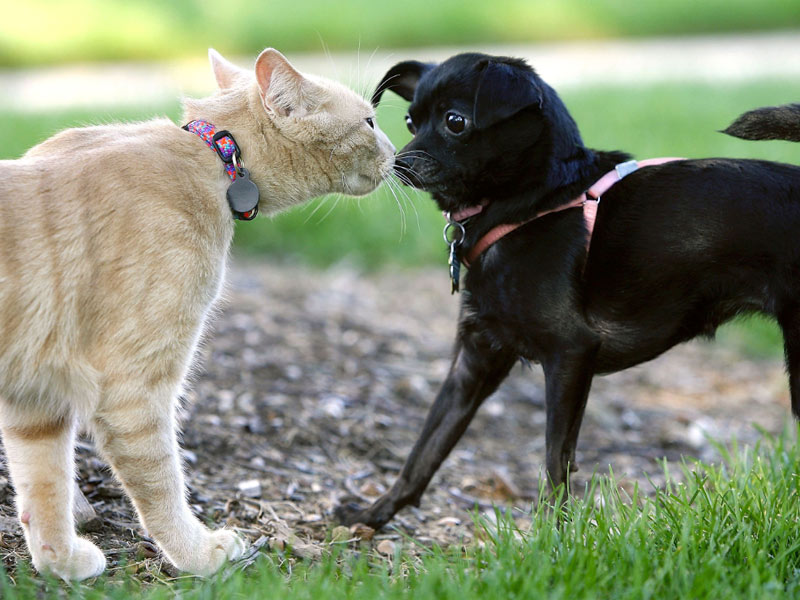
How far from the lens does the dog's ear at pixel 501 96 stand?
3.12 meters

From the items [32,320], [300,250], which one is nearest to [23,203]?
[32,320]

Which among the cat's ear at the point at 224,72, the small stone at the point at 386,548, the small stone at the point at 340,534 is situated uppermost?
the cat's ear at the point at 224,72

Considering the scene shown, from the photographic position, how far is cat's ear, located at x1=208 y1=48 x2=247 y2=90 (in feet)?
10.4

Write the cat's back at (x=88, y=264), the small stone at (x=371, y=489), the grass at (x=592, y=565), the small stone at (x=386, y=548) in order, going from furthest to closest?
the small stone at (x=371, y=489) < the small stone at (x=386, y=548) < the cat's back at (x=88, y=264) < the grass at (x=592, y=565)

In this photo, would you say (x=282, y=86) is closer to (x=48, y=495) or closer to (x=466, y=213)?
(x=466, y=213)

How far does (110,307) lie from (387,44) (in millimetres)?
12542

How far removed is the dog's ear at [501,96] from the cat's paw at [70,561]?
72.6 inches

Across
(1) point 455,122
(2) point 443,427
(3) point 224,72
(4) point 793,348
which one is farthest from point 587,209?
(3) point 224,72

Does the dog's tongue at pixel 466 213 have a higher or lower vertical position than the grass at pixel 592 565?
higher

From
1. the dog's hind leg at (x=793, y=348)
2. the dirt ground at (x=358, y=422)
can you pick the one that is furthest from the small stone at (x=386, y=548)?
the dog's hind leg at (x=793, y=348)

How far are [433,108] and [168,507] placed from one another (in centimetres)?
165

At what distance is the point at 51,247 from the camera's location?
254 centimetres

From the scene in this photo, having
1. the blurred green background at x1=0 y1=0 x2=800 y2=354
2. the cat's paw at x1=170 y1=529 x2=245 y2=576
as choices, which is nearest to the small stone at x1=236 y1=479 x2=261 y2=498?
the cat's paw at x1=170 y1=529 x2=245 y2=576

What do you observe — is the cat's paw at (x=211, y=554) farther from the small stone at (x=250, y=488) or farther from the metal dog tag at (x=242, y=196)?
the metal dog tag at (x=242, y=196)
